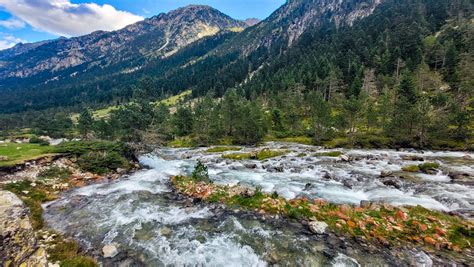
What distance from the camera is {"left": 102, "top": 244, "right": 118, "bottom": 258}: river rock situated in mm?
12479

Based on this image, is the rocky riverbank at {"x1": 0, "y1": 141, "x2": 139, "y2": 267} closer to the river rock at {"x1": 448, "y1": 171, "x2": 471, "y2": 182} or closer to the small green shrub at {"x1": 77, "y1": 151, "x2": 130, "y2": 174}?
the small green shrub at {"x1": 77, "y1": 151, "x2": 130, "y2": 174}

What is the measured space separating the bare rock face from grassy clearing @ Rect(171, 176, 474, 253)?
1096 centimetres

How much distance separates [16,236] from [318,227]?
55.4ft

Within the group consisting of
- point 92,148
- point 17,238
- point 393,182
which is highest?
point 92,148

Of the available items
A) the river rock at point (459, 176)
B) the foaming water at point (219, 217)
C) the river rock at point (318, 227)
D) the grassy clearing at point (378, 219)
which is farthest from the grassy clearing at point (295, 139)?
the river rock at point (318, 227)

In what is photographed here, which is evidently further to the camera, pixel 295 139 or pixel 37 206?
pixel 295 139

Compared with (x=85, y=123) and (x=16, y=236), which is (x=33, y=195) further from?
(x=85, y=123)

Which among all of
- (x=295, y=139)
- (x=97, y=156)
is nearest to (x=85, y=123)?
(x=97, y=156)

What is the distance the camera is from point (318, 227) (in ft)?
47.8

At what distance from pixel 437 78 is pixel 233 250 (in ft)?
284

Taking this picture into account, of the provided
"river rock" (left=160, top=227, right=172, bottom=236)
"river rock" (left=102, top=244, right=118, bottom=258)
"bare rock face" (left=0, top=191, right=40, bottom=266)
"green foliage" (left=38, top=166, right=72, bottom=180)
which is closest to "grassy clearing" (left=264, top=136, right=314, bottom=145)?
"green foliage" (left=38, top=166, right=72, bottom=180)

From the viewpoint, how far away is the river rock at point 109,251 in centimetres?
1248

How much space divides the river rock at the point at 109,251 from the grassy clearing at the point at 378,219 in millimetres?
8030

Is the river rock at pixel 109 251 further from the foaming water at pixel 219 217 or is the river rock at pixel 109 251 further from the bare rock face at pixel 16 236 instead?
the bare rock face at pixel 16 236
